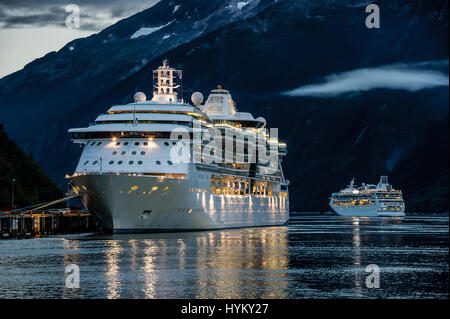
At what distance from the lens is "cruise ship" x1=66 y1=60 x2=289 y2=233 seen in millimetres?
72125

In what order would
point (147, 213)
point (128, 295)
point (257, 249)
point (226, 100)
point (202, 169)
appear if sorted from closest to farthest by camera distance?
point (128, 295)
point (257, 249)
point (147, 213)
point (202, 169)
point (226, 100)

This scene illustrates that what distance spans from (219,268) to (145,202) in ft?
90.6

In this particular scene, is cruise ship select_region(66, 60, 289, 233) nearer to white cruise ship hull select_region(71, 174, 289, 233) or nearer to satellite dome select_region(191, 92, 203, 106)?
white cruise ship hull select_region(71, 174, 289, 233)

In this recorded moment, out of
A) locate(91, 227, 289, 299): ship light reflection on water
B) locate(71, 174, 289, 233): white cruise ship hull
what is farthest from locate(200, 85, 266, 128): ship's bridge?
locate(91, 227, 289, 299): ship light reflection on water

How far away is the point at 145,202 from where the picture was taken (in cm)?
7244

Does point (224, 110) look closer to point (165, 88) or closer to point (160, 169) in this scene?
point (165, 88)

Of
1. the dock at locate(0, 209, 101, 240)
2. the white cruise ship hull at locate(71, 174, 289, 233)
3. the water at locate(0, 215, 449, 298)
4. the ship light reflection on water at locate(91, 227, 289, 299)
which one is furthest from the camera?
the dock at locate(0, 209, 101, 240)

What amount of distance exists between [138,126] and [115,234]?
1044 centimetres

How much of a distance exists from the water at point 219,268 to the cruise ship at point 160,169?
4.75 m

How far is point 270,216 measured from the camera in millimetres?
106562

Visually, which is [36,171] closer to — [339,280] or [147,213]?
[147,213]

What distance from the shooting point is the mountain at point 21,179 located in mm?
95125

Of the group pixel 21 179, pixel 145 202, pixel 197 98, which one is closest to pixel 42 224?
pixel 145 202
